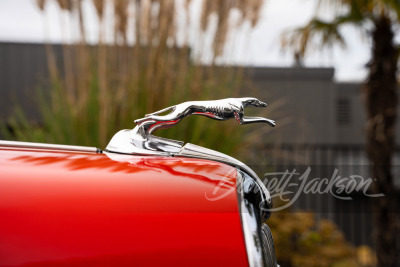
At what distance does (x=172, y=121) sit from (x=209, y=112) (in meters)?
0.06

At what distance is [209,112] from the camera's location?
0.84 meters

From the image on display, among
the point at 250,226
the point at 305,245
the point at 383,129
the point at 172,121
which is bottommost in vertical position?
the point at 305,245

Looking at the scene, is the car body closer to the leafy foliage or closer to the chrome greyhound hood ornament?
the chrome greyhound hood ornament

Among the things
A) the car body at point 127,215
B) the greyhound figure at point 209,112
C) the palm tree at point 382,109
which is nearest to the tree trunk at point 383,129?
the palm tree at point 382,109

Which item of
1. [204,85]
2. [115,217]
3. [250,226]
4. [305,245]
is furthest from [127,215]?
[305,245]

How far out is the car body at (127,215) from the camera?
0.61 m

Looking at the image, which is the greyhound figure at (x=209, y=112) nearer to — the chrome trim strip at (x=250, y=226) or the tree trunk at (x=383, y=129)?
the chrome trim strip at (x=250, y=226)

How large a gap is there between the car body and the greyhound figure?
11cm

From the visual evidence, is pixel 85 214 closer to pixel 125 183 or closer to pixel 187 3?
pixel 125 183

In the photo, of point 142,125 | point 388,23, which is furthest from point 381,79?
point 142,125

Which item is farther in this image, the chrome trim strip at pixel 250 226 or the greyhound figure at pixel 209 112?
the greyhound figure at pixel 209 112

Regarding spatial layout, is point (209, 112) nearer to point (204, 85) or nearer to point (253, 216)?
point (253, 216)

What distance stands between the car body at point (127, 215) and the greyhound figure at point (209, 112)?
11cm

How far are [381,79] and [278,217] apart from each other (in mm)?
1972
